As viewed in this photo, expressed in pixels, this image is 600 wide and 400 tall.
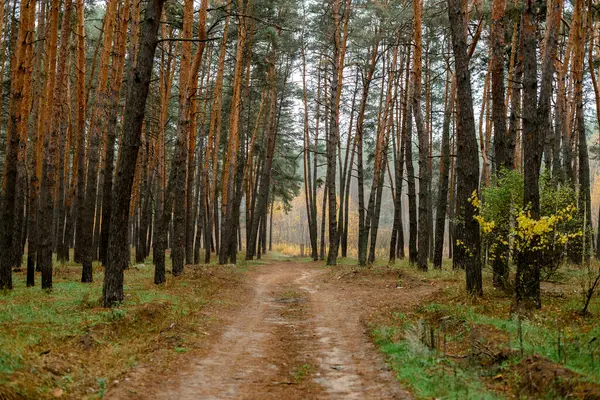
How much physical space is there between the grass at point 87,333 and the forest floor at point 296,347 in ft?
0.08

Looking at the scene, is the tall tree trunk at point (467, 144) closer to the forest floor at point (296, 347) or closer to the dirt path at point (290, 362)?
the forest floor at point (296, 347)

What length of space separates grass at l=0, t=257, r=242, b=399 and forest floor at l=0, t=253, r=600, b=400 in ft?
0.08

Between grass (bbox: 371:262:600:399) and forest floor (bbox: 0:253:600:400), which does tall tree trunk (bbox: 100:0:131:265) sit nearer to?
forest floor (bbox: 0:253:600:400)

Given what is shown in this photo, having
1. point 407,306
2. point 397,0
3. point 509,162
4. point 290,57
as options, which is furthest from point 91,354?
point 290,57

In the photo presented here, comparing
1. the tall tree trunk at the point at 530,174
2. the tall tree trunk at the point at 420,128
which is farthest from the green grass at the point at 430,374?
the tall tree trunk at the point at 420,128

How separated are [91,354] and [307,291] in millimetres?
9366

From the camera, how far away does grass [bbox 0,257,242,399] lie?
4941 mm

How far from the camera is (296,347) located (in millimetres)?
7809

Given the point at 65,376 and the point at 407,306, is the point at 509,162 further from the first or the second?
the point at 65,376

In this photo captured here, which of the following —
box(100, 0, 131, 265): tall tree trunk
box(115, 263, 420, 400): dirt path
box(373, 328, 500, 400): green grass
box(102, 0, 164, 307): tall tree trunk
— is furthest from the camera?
box(100, 0, 131, 265): tall tree trunk

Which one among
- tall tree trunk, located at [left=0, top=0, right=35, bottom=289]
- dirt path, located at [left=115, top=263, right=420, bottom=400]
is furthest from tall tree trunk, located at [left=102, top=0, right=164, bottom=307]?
tall tree trunk, located at [left=0, top=0, right=35, bottom=289]

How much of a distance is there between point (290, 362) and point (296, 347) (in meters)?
0.90

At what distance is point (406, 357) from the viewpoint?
655 cm

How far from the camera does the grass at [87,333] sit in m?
4.94
